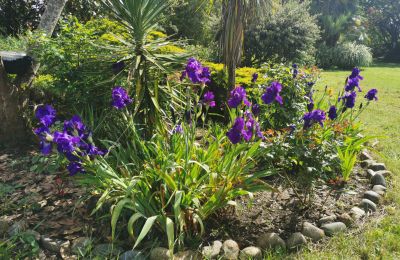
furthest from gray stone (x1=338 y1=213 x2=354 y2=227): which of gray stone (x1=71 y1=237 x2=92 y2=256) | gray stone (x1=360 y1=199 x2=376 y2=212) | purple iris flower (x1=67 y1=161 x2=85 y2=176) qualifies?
purple iris flower (x1=67 y1=161 x2=85 y2=176)

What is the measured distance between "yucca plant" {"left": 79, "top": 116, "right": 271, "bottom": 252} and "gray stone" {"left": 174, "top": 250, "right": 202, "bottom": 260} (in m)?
0.06

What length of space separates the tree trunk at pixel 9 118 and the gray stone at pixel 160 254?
2.47 meters

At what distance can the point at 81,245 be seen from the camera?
8.18 ft

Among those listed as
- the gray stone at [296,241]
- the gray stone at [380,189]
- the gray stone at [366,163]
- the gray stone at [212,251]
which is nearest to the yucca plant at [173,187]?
the gray stone at [212,251]

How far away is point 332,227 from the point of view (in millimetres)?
2783

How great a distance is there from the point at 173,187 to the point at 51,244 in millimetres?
907

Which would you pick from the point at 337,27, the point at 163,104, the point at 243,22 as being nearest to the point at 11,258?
the point at 163,104

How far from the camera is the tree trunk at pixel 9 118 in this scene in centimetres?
390

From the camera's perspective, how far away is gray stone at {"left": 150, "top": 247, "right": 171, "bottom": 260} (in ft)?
7.70

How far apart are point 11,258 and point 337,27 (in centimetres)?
1939

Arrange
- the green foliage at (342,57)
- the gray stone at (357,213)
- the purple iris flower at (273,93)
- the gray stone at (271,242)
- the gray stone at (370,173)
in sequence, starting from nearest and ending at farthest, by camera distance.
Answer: the gray stone at (271,242), the purple iris flower at (273,93), the gray stone at (357,213), the gray stone at (370,173), the green foliage at (342,57)

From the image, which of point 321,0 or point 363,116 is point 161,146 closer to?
point 363,116

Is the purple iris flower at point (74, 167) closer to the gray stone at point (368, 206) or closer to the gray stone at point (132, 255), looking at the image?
the gray stone at point (132, 255)

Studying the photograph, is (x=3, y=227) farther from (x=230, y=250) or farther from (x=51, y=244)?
(x=230, y=250)
